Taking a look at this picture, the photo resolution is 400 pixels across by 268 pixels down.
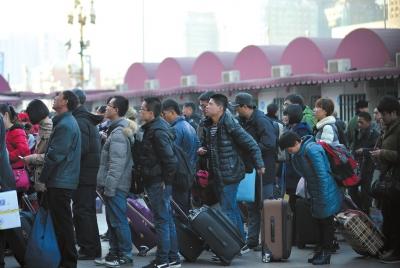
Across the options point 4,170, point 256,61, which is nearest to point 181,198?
point 4,170

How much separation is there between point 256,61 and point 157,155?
2394 cm

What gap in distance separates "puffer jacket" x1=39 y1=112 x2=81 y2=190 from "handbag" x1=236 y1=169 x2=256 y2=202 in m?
2.51

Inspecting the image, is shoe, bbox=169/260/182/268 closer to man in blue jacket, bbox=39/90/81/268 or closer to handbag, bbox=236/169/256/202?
man in blue jacket, bbox=39/90/81/268

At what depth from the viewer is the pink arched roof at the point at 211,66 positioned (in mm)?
35250

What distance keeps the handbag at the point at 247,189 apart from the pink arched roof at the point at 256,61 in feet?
69.6

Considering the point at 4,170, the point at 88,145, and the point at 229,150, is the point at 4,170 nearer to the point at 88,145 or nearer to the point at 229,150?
the point at 88,145

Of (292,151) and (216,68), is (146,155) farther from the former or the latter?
(216,68)

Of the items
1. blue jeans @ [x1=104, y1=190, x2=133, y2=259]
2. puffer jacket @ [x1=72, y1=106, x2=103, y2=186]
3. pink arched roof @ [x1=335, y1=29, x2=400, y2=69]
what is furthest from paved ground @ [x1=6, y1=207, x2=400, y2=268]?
pink arched roof @ [x1=335, y1=29, x2=400, y2=69]

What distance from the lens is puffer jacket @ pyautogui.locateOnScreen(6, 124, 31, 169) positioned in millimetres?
10305

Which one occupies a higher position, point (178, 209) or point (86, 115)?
point (86, 115)

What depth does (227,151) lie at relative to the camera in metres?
10.1

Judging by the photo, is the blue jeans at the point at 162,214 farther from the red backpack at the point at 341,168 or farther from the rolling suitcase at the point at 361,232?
the rolling suitcase at the point at 361,232

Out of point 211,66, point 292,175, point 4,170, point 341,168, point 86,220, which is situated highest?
point 211,66

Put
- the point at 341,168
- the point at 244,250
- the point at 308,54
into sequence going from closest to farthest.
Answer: the point at 341,168
the point at 244,250
the point at 308,54
